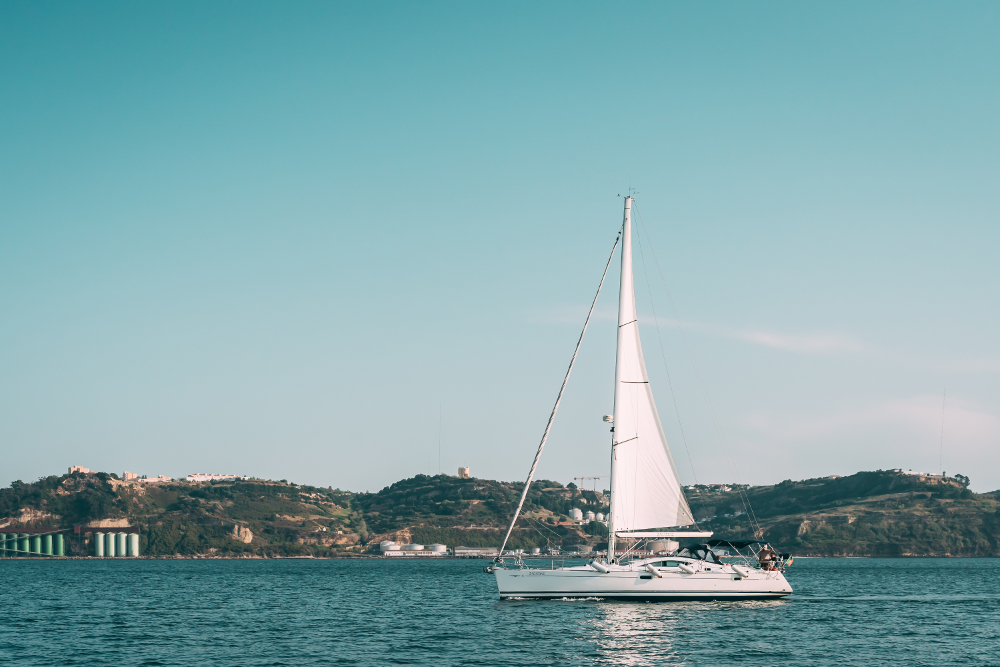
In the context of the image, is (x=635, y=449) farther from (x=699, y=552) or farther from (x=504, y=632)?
(x=504, y=632)

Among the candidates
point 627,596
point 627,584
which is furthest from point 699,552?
point 627,584

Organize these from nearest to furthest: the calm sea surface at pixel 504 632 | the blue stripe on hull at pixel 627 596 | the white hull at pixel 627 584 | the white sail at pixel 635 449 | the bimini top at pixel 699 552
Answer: the calm sea surface at pixel 504 632 → the white hull at pixel 627 584 → the blue stripe on hull at pixel 627 596 → the white sail at pixel 635 449 → the bimini top at pixel 699 552

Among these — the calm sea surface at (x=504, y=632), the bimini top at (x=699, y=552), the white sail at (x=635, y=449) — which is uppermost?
the white sail at (x=635, y=449)

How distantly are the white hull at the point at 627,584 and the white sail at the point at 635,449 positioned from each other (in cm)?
330

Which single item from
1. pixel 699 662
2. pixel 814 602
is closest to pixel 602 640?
pixel 699 662

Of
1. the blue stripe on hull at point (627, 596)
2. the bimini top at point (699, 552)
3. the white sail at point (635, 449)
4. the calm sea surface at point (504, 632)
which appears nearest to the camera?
the calm sea surface at point (504, 632)

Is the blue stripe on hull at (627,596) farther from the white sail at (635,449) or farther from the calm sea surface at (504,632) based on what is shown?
the white sail at (635,449)

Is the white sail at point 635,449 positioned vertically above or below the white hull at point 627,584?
above

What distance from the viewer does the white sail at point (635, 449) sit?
5591 centimetres

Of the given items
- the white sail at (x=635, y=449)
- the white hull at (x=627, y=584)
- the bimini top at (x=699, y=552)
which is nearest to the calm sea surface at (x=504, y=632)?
the white hull at (x=627, y=584)

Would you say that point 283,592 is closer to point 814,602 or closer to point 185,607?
point 185,607

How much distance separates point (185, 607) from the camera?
68812 millimetres

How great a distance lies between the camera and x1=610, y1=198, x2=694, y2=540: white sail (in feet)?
183

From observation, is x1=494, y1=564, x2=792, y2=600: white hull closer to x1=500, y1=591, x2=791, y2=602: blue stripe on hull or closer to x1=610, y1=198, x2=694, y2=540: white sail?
x1=500, y1=591, x2=791, y2=602: blue stripe on hull
